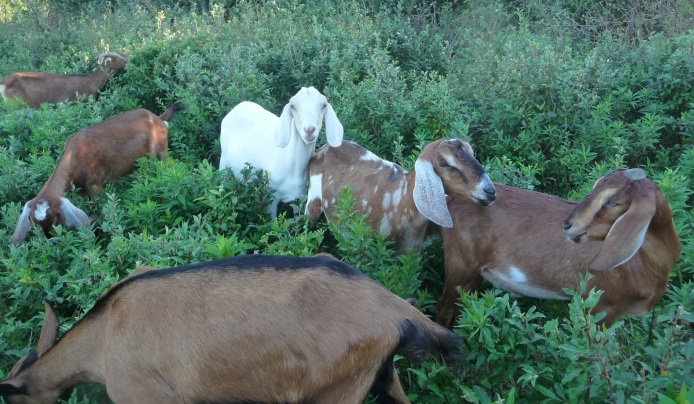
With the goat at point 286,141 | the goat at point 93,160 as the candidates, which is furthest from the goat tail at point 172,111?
the goat at point 286,141

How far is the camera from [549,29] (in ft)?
29.3

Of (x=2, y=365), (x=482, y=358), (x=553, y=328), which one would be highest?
(x=553, y=328)

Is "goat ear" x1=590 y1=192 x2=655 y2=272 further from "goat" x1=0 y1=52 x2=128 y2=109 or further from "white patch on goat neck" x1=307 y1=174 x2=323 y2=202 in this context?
"goat" x1=0 y1=52 x2=128 y2=109

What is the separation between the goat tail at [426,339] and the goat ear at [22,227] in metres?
3.17

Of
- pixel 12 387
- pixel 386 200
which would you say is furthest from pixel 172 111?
pixel 12 387

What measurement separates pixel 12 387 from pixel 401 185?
272 centimetres

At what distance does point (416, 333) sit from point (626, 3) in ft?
26.3

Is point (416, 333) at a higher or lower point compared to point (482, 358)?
higher

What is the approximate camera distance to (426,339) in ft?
9.71

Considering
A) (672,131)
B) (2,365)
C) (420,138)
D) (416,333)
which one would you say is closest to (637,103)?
(672,131)

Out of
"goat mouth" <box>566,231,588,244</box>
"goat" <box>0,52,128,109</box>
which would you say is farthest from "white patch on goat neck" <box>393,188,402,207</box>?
"goat" <box>0,52,128,109</box>

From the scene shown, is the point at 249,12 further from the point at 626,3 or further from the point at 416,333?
the point at 416,333

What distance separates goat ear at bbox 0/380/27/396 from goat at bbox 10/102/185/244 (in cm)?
183

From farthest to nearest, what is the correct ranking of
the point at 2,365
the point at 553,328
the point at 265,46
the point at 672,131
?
the point at 265,46 → the point at 672,131 → the point at 2,365 → the point at 553,328
